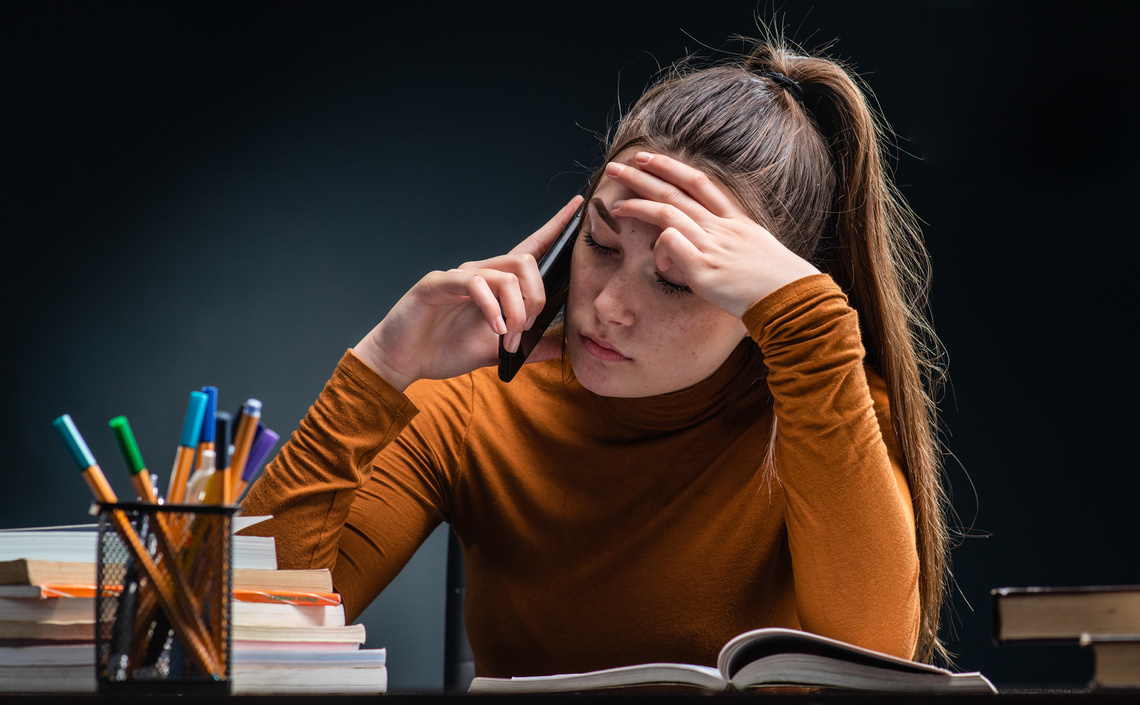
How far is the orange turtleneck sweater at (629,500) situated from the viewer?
0.83 metres

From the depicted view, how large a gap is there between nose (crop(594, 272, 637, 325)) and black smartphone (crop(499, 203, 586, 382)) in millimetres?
89

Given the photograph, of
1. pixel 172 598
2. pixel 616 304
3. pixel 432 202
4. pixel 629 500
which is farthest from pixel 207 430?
pixel 432 202

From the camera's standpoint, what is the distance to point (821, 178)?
3.86 feet

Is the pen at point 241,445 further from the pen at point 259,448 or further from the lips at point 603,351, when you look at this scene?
the lips at point 603,351

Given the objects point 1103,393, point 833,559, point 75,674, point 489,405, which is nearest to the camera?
point 75,674

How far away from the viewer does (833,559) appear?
2.76 ft

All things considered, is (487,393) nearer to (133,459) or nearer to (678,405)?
(678,405)

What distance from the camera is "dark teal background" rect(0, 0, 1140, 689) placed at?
2.19 metres

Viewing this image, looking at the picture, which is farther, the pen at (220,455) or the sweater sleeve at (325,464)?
the sweater sleeve at (325,464)

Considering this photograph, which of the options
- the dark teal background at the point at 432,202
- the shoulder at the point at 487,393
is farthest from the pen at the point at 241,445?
the dark teal background at the point at 432,202

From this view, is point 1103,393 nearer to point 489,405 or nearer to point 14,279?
point 489,405

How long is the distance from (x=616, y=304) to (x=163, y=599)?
576mm

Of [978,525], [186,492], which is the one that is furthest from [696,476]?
[978,525]

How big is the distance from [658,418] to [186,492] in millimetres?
644
